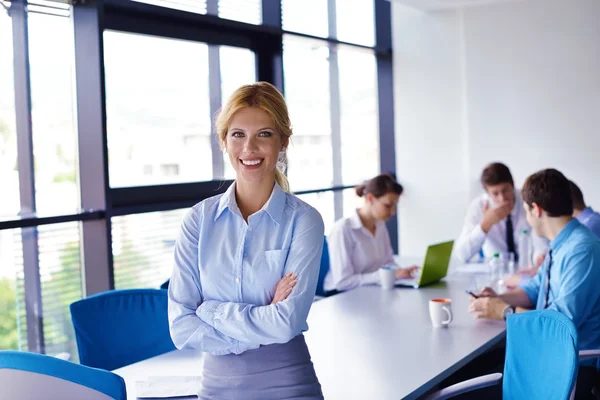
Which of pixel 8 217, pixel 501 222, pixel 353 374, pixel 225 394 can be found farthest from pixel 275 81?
pixel 225 394

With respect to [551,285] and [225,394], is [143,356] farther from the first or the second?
[551,285]

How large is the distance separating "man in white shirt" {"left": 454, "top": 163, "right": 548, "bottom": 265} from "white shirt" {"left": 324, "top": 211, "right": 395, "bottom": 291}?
0.60 metres

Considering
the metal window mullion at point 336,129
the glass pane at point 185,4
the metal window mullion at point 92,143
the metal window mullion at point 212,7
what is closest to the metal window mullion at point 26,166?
the metal window mullion at point 92,143

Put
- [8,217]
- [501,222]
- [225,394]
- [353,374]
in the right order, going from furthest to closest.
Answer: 1. [501,222]
2. [8,217]
3. [353,374]
4. [225,394]

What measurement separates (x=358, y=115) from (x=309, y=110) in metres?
0.96

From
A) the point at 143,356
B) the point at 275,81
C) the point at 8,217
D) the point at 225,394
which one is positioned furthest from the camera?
the point at 275,81

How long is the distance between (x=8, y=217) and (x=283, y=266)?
7.18ft

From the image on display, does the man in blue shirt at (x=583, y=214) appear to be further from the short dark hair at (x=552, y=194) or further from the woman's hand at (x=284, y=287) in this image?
the woman's hand at (x=284, y=287)

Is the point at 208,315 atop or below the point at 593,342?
atop

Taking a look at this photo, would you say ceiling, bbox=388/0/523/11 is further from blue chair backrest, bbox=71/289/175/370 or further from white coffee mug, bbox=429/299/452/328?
blue chair backrest, bbox=71/289/175/370

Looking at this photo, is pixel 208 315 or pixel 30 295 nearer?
pixel 208 315

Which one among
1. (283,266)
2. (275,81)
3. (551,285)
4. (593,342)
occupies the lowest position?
(593,342)

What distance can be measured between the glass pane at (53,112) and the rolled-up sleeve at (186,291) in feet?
6.73

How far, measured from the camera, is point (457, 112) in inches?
273
